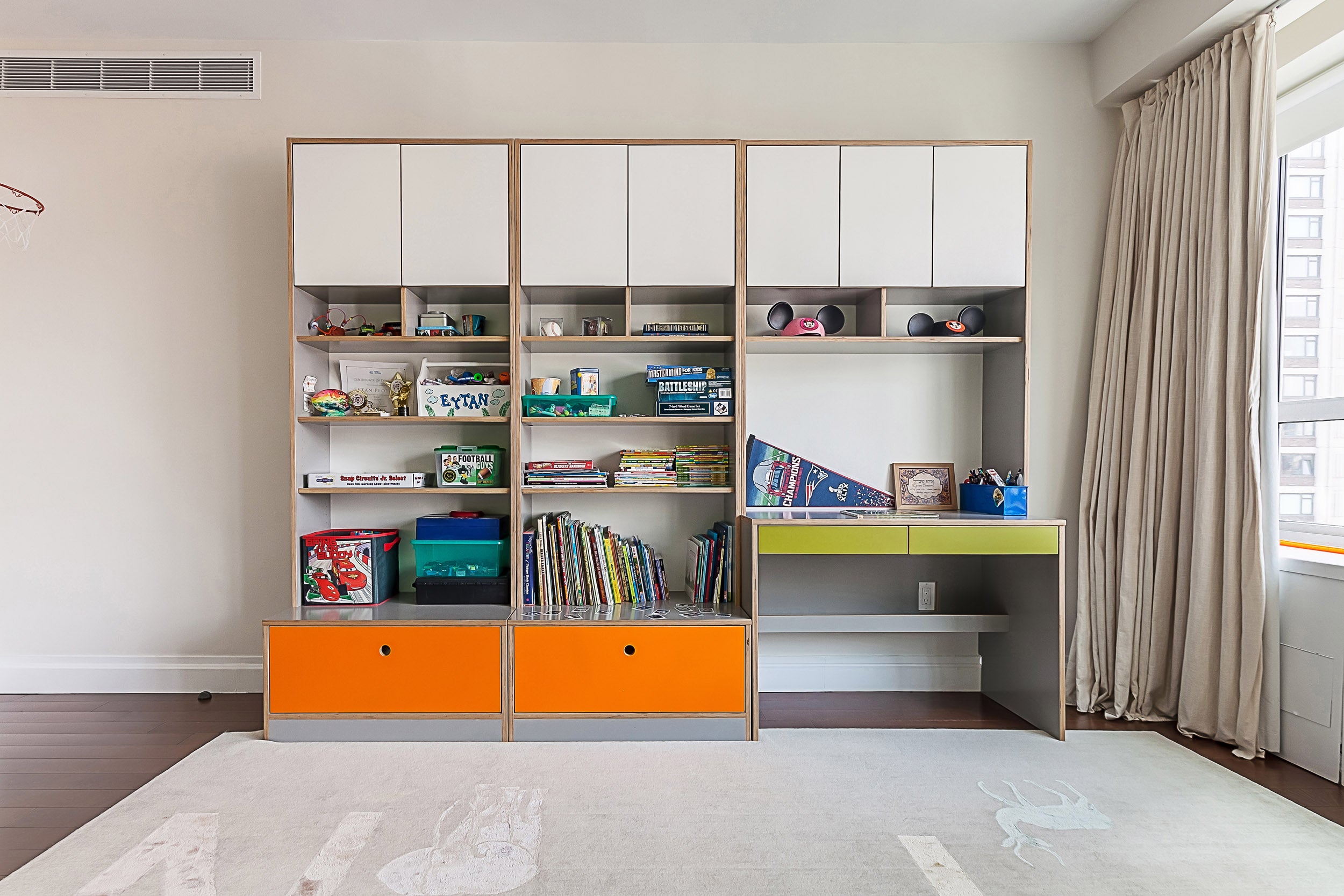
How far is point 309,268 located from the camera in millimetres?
2865

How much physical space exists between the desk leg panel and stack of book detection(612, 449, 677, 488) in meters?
1.40

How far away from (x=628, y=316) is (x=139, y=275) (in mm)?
2156

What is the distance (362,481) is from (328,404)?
337 mm

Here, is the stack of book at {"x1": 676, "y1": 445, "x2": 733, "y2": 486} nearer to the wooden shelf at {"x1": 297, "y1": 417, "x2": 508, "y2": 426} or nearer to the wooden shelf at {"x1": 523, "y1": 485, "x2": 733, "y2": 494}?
the wooden shelf at {"x1": 523, "y1": 485, "x2": 733, "y2": 494}

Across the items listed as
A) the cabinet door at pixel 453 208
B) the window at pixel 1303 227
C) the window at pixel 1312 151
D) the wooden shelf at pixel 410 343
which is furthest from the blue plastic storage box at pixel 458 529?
the window at pixel 1312 151

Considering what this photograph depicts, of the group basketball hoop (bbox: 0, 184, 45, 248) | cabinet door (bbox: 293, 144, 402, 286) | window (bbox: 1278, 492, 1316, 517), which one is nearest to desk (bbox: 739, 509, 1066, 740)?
window (bbox: 1278, 492, 1316, 517)

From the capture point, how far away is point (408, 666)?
106 inches

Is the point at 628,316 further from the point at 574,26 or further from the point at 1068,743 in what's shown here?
the point at 1068,743

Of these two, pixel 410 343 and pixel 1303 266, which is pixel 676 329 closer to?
pixel 410 343

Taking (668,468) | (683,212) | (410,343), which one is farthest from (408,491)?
(683,212)

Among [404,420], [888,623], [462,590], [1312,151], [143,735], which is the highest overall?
[1312,151]

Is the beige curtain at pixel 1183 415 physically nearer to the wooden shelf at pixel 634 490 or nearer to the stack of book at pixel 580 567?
the wooden shelf at pixel 634 490

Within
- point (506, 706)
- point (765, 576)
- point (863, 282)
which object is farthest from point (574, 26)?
point (506, 706)

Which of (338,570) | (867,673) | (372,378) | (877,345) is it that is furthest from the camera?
(867,673)
